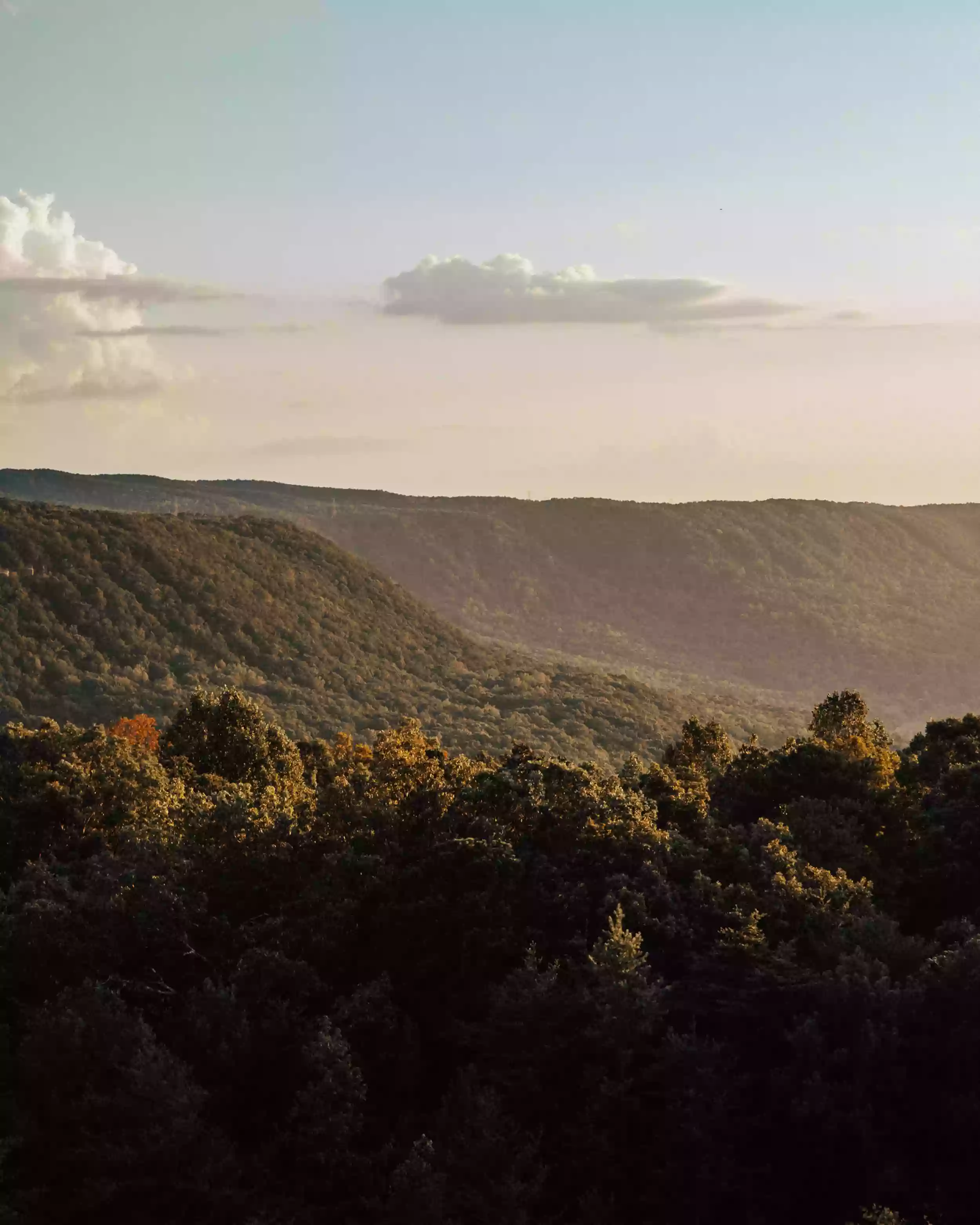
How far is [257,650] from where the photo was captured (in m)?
150

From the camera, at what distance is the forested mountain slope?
129375 millimetres

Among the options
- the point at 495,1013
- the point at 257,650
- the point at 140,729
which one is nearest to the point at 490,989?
the point at 495,1013

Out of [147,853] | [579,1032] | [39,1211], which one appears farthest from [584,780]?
[39,1211]

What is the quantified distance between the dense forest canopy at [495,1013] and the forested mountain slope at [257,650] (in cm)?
8860

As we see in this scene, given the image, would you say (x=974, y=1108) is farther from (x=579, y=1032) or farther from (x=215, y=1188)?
(x=215, y=1188)

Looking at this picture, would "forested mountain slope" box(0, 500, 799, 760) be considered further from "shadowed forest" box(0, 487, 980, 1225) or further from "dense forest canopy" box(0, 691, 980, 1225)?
"dense forest canopy" box(0, 691, 980, 1225)

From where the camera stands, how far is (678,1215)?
2636cm

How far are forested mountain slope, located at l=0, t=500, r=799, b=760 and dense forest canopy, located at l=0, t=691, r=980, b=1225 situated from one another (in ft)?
291

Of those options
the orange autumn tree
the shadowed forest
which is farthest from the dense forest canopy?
the orange autumn tree

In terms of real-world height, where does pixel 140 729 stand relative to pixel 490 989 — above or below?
below

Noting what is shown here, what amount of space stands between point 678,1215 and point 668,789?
15315 mm

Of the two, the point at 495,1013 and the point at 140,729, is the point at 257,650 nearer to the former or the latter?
the point at 140,729

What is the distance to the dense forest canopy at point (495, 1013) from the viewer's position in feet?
84.9

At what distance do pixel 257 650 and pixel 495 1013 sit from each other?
125 m
